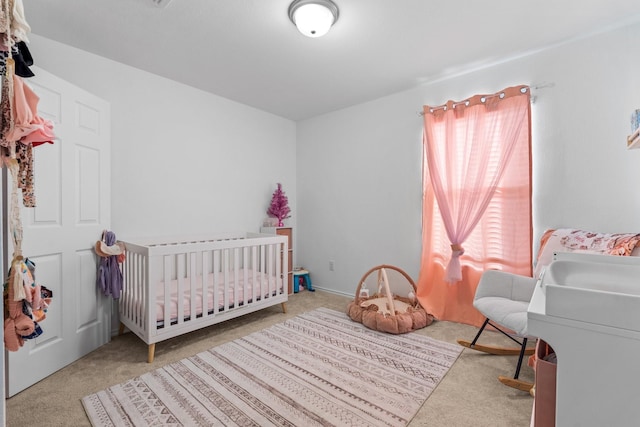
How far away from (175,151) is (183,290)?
4.50 ft

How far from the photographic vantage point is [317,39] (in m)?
2.13

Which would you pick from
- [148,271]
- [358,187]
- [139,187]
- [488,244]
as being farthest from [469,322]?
[139,187]

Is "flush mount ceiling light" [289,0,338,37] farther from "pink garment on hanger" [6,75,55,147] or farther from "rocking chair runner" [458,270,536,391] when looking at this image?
"rocking chair runner" [458,270,536,391]

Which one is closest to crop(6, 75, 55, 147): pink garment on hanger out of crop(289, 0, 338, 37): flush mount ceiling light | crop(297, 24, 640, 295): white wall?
crop(289, 0, 338, 37): flush mount ceiling light

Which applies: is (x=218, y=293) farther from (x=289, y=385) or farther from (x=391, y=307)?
(x=391, y=307)

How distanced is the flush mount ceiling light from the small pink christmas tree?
81.9 inches

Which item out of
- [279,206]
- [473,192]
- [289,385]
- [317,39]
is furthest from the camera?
[279,206]

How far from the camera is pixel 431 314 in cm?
271

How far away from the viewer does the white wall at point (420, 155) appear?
2.03m

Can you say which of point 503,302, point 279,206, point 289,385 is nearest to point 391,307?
point 503,302

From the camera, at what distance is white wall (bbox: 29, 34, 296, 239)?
7.93 feet

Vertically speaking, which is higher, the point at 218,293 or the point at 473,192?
the point at 473,192

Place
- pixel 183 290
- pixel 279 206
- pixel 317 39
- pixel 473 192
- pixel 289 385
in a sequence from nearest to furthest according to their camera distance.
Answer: pixel 289 385, pixel 317 39, pixel 183 290, pixel 473 192, pixel 279 206

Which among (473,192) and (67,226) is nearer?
(67,226)
